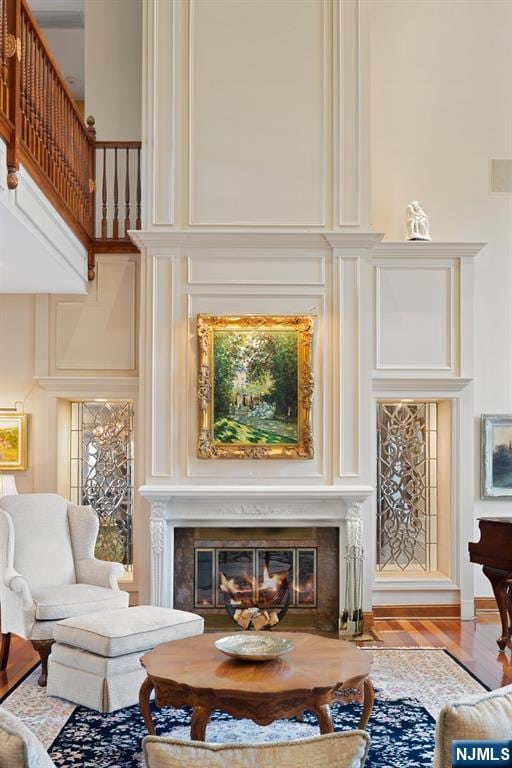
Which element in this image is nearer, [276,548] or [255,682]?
[255,682]

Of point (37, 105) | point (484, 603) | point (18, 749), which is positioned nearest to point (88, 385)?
point (37, 105)

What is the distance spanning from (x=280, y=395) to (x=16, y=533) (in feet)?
7.38

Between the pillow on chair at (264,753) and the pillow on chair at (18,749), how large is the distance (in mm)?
217

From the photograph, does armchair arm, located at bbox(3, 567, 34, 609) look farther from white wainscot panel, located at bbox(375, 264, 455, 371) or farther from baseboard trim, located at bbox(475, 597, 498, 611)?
baseboard trim, located at bbox(475, 597, 498, 611)

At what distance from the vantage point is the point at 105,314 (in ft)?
23.1

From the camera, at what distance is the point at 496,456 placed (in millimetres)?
7242

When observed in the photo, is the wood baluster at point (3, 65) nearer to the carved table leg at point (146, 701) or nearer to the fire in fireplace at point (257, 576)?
the carved table leg at point (146, 701)

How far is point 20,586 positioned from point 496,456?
4.23m

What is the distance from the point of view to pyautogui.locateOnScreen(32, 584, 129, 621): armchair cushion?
501 cm

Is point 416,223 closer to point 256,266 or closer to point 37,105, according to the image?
point 256,266

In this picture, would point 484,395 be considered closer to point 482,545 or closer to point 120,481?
point 482,545

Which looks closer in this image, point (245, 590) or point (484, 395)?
point (245, 590)

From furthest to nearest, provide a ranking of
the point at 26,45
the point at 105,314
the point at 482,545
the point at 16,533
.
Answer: the point at 105,314, the point at 482,545, the point at 16,533, the point at 26,45

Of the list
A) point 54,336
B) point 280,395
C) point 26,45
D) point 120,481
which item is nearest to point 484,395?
point 280,395
